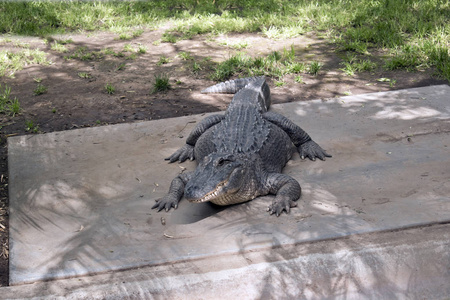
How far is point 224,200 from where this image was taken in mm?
4141

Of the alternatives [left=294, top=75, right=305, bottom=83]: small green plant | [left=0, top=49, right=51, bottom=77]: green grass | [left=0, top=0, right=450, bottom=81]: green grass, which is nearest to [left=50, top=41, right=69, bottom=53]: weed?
[left=0, top=49, right=51, bottom=77]: green grass

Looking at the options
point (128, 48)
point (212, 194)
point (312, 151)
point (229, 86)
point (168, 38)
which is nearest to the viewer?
point (212, 194)

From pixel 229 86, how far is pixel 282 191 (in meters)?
2.64

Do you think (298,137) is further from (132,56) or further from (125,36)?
(125,36)

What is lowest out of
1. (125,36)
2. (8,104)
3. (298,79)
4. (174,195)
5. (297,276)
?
(297,276)

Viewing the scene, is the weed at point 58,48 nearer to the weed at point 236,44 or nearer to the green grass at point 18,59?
the green grass at point 18,59

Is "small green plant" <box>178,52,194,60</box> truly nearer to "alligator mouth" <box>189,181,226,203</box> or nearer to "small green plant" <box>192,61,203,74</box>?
"small green plant" <box>192,61,203,74</box>

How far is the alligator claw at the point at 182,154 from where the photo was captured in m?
5.01

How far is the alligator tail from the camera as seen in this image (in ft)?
21.1

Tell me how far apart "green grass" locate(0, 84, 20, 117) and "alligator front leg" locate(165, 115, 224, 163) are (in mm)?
2385

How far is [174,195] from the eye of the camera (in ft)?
14.1

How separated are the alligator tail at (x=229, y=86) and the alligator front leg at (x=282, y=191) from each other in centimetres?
227

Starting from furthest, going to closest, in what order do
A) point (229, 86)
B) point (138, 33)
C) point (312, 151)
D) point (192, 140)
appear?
point (138, 33), point (229, 86), point (192, 140), point (312, 151)

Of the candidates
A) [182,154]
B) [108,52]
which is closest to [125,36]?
[108,52]
